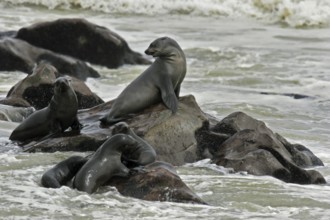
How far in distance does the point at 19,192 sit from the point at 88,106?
4.52 metres

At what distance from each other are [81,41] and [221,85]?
9.85 ft

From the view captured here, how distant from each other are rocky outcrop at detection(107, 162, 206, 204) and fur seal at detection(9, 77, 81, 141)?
8.06 ft

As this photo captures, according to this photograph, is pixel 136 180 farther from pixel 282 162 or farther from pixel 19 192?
pixel 282 162

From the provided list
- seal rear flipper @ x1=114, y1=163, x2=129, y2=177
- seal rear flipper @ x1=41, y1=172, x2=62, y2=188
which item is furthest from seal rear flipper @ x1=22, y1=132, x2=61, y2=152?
seal rear flipper @ x1=114, y1=163, x2=129, y2=177

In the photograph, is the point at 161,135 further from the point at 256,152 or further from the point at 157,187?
the point at 157,187

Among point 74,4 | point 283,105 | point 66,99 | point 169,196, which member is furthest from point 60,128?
point 74,4

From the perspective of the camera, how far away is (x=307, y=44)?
21719 mm

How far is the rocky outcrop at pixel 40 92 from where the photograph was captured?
1207 cm

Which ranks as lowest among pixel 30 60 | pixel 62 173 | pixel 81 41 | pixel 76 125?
pixel 30 60

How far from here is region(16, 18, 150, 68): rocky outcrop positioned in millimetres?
17188

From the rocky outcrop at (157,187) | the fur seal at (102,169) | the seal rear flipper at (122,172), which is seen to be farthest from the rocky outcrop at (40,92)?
the rocky outcrop at (157,187)

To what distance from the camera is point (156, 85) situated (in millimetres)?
10023

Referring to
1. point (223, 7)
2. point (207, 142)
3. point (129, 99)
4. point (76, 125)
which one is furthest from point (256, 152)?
point (223, 7)

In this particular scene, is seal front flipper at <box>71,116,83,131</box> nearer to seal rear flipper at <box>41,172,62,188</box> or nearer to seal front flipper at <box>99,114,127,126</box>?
seal front flipper at <box>99,114,127,126</box>
